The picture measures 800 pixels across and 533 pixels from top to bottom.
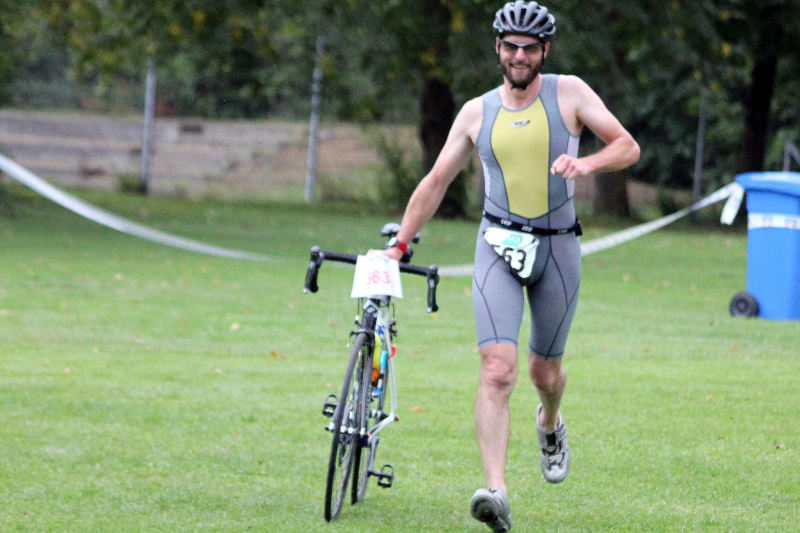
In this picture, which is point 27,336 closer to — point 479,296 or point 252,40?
point 479,296

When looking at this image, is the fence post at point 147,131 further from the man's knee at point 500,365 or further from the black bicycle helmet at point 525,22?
the man's knee at point 500,365

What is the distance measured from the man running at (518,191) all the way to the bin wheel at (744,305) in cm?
785

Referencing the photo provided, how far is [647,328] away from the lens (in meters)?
12.5

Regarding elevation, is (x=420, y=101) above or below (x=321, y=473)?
above

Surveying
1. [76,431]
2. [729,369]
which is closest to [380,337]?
[76,431]

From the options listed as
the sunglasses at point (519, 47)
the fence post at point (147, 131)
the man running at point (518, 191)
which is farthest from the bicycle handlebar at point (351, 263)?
the fence post at point (147, 131)

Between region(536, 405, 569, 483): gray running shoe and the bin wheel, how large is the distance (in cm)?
749

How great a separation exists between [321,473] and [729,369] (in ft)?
15.1

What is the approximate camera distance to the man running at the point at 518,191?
543 cm

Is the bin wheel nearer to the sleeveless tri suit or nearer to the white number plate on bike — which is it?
the sleeveless tri suit

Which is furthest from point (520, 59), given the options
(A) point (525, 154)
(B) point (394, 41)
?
(B) point (394, 41)

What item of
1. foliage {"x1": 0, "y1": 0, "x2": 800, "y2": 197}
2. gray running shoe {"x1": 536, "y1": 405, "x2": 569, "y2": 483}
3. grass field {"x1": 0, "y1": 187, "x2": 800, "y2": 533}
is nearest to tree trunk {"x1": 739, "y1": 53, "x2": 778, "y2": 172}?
foliage {"x1": 0, "y1": 0, "x2": 800, "y2": 197}

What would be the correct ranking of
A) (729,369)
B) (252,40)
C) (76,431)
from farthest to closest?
(252,40) → (729,369) → (76,431)

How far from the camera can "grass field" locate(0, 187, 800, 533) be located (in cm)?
588
